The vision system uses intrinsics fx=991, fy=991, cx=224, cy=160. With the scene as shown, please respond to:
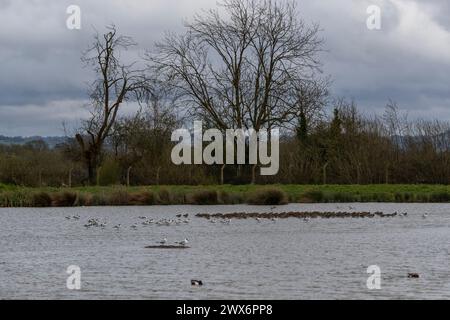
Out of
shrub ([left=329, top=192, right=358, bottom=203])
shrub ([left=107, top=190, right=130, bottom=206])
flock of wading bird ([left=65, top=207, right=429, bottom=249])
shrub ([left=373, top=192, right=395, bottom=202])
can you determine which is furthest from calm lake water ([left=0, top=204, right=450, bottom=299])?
shrub ([left=373, top=192, right=395, bottom=202])

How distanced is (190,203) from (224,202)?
5.02 feet

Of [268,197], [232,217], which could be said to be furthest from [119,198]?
[232,217]

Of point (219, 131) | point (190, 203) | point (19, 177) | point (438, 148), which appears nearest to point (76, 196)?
point (190, 203)

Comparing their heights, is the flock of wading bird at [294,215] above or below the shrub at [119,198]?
below

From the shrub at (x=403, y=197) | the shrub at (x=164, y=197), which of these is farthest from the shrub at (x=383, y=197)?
the shrub at (x=164, y=197)

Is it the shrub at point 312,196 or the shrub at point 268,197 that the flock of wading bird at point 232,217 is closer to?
the shrub at point 268,197

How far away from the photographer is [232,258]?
21500 millimetres

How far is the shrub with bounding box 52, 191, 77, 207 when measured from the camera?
138 feet

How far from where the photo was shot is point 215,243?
25078mm

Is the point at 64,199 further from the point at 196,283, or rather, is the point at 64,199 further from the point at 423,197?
the point at 196,283

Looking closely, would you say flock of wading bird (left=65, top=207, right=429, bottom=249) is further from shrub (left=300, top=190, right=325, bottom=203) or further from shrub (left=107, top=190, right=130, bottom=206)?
shrub (left=300, top=190, right=325, bottom=203)

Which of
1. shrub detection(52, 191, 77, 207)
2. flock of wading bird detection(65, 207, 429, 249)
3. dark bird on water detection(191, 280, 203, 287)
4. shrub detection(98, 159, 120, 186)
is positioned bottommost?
dark bird on water detection(191, 280, 203, 287)

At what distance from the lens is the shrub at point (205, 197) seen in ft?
138
